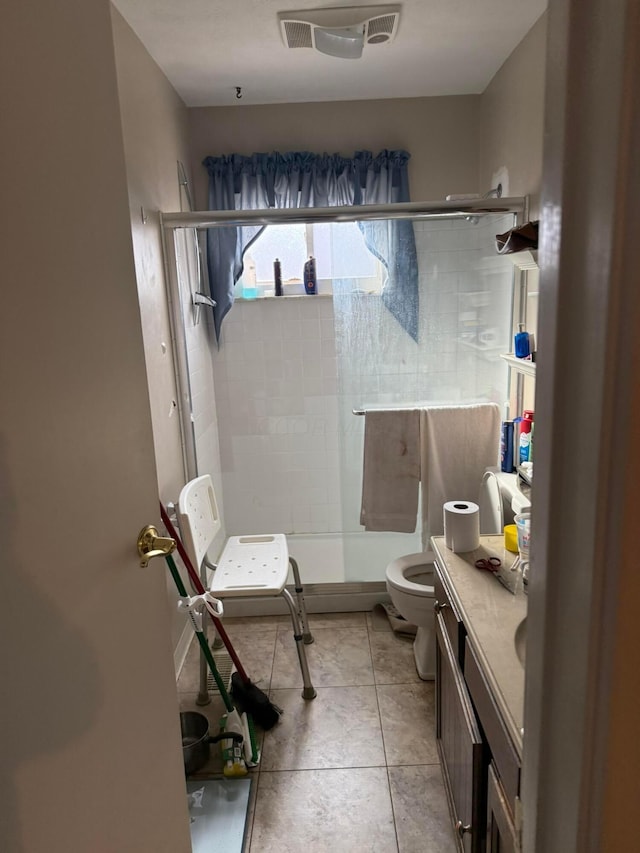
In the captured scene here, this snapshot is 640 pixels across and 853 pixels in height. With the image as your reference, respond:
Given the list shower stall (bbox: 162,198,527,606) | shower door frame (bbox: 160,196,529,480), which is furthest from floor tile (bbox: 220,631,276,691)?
shower door frame (bbox: 160,196,529,480)

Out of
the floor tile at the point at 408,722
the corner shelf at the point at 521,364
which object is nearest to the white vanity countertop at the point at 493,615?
the corner shelf at the point at 521,364

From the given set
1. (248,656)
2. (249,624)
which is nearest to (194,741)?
(248,656)

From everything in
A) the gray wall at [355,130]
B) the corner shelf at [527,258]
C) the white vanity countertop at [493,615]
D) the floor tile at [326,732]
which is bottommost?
the floor tile at [326,732]

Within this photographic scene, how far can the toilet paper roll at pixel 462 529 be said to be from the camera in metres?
1.67

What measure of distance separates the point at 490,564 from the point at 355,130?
91.0 inches

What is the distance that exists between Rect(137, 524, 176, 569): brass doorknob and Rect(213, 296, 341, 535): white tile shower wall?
6.66 ft

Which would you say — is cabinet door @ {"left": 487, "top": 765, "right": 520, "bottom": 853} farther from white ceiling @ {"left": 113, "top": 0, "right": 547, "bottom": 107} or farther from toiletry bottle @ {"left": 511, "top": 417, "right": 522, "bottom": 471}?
white ceiling @ {"left": 113, "top": 0, "right": 547, "bottom": 107}

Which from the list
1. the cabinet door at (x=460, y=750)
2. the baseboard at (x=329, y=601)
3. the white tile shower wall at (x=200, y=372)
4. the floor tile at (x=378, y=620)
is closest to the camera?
the cabinet door at (x=460, y=750)

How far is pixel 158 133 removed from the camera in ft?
7.65

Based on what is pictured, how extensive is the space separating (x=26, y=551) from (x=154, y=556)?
0.36m

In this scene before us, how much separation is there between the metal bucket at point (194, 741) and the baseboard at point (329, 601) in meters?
0.80

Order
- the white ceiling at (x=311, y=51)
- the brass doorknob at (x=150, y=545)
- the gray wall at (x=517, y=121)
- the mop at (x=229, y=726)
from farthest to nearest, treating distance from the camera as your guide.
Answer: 1. the gray wall at (x=517, y=121)
2. the white ceiling at (x=311, y=51)
3. the mop at (x=229, y=726)
4. the brass doorknob at (x=150, y=545)

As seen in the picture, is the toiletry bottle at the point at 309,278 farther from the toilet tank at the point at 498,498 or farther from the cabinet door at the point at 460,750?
the cabinet door at the point at 460,750

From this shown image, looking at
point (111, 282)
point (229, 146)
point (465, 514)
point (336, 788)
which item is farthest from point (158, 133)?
point (336, 788)
